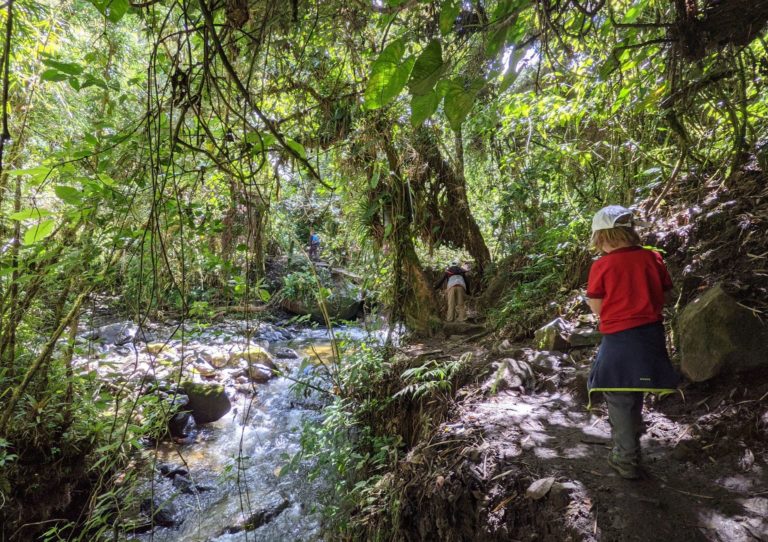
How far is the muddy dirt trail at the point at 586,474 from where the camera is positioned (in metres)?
1.90

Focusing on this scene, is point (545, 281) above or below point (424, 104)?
below

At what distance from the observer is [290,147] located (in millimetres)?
1353

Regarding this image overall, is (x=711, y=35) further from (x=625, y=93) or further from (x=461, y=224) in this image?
(x=461, y=224)

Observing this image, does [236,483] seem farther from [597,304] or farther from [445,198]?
[445,198]

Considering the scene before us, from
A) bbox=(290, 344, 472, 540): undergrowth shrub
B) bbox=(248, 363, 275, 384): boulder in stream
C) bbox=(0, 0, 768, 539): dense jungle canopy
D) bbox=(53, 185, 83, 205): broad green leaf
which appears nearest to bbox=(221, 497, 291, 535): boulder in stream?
bbox=(290, 344, 472, 540): undergrowth shrub

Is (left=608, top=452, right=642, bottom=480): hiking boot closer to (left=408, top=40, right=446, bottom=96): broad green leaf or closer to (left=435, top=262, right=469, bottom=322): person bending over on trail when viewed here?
(left=408, top=40, right=446, bottom=96): broad green leaf

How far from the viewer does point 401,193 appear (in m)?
5.40

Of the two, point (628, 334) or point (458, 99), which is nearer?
point (458, 99)

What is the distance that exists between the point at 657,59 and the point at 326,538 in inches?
184

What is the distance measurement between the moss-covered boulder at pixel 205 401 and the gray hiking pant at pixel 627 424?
17.6 ft

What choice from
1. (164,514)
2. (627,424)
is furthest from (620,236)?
(164,514)

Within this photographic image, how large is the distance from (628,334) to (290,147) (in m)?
2.12

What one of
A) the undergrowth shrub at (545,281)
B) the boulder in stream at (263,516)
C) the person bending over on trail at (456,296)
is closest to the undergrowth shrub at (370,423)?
the boulder in stream at (263,516)

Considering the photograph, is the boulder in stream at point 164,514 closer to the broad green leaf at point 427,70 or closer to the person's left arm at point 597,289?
the person's left arm at point 597,289
